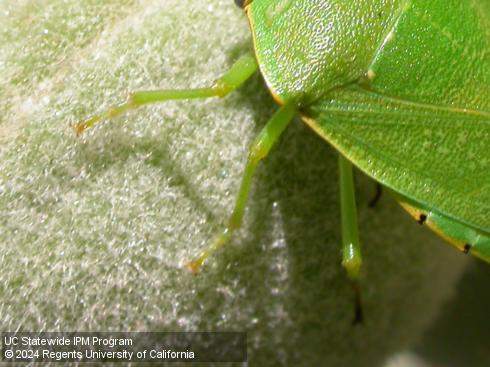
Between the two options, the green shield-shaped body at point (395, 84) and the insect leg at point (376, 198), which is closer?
the green shield-shaped body at point (395, 84)

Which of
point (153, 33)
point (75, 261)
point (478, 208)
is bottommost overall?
point (478, 208)

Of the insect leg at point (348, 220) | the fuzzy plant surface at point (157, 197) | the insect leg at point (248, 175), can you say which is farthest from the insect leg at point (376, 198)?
the insect leg at point (248, 175)

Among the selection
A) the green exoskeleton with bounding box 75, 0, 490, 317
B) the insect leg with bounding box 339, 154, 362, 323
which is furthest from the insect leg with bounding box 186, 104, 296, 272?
the insect leg with bounding box 339, 154, 362, 323

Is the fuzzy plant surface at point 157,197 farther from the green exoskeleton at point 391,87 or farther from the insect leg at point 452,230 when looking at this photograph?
the insect leg at point 452,230

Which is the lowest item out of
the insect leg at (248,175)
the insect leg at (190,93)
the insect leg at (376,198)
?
the insect leg at (376,198)

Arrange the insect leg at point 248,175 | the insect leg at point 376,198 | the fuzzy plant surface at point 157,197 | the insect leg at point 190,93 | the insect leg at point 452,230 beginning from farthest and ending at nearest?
the insect leg at point 376,198 → the insect leg at point 452,230 → the insect leg at point 248,175 → the insect leg at point 190,93 → the fuzzy plant surface at point 157,197

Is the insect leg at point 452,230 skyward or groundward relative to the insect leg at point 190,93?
groundward

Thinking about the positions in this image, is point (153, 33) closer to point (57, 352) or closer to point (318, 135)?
point (318, 135)

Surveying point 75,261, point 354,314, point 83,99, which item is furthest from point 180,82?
point 354,314
